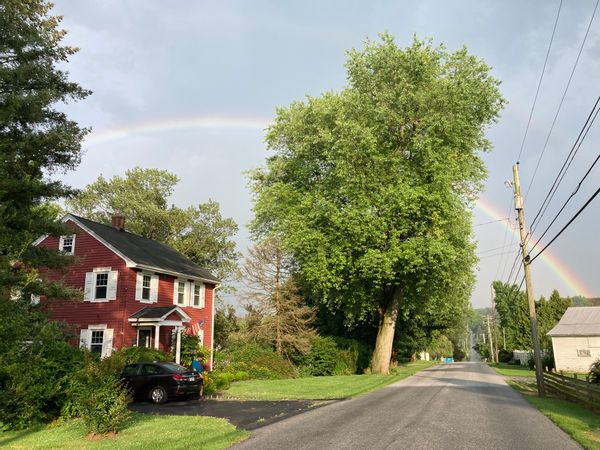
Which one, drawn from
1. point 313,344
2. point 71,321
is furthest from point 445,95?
point 71,321

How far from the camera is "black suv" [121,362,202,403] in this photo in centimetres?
1787

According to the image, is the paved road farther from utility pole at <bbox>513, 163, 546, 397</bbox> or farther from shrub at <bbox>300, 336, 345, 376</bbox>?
shrub at <bbox>300, 336, 345, 376</bbox>

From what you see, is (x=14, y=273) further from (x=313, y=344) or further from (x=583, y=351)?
(x=583, y=351)

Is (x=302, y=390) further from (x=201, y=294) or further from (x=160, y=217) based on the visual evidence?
(x=160, y=217)

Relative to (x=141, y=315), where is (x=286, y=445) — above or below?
below

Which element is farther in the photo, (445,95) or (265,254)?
(265,254)

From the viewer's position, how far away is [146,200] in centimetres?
5766

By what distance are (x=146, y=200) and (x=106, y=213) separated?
204 inches

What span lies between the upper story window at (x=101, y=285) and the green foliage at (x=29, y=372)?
14326mm

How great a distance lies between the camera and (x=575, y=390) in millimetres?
17922

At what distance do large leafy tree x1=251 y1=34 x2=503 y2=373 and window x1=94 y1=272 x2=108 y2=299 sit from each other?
37.0ft

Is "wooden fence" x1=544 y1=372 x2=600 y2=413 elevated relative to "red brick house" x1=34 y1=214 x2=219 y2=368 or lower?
lower

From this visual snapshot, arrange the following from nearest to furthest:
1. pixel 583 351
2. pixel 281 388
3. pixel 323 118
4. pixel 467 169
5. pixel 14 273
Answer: pixel 14 273 → pixel 281 388 → pixel 467 169 → pixel 323 118 → pixel 583 351

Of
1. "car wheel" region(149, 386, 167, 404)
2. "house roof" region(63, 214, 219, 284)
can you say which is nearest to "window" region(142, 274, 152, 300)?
"house roof" region(63, 214, 219, 284)
